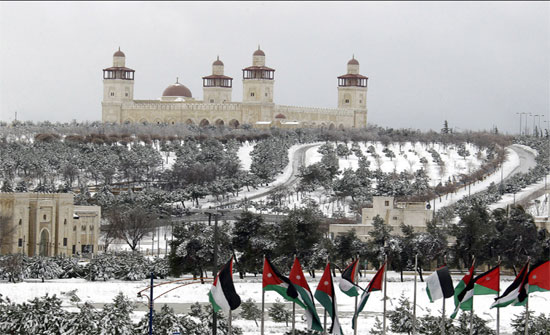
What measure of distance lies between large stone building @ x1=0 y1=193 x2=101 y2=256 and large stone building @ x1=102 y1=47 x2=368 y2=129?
38551mm

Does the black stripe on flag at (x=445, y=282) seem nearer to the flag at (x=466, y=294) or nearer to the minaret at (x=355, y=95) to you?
the flag at (x=466, y=294)

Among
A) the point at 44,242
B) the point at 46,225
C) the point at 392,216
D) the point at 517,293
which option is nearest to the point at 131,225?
the point at 46,225

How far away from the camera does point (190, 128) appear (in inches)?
3159

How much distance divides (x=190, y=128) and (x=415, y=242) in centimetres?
4382

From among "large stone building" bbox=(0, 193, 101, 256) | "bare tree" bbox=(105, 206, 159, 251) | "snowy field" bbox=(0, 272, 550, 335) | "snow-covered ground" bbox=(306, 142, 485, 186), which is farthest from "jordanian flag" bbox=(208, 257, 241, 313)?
"snow-covered ground" bbox=(306, 142, 485, 186)

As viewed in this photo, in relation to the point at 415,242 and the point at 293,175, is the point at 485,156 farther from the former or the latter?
the point at 415,242

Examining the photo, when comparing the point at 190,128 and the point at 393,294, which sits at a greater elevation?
the point at 190,128

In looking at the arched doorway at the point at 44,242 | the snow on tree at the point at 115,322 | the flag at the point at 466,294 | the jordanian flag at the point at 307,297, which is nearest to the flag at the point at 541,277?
the flag at the point at 466,294

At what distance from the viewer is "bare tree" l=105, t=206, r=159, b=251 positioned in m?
46.2

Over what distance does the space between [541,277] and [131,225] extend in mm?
27496

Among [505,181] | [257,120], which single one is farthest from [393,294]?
[257,120]

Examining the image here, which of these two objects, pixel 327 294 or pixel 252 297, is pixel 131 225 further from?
pixel 327 294

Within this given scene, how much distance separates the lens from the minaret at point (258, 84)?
278ft

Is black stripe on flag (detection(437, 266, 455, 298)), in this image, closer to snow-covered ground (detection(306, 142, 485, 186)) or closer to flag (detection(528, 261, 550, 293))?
flag (detection(528, 261, 550, 293))
